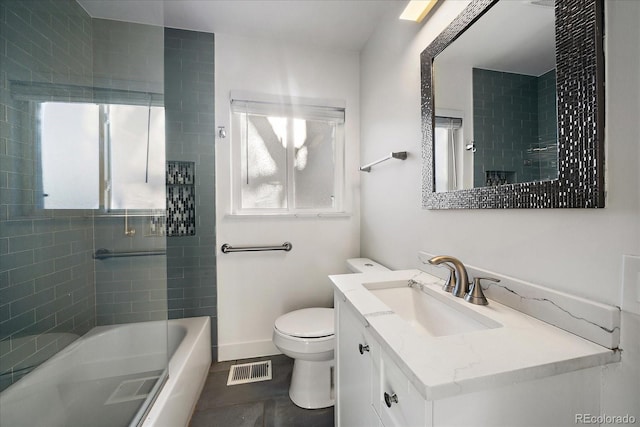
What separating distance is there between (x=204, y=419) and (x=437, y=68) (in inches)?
83.0

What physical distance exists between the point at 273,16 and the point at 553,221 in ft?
6.15

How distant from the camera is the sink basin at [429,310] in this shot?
32.1 inches

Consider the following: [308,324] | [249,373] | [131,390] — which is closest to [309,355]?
[308,324]

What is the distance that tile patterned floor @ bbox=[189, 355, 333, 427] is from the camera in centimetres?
133

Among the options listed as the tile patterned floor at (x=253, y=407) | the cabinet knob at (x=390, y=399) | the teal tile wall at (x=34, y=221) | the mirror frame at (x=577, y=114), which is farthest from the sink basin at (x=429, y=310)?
the teal tile wall at (x=34, y=221)

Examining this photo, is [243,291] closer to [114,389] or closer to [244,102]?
[114,389]

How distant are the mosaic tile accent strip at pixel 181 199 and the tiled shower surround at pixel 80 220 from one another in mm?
44

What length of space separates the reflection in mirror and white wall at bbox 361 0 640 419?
0.40ft

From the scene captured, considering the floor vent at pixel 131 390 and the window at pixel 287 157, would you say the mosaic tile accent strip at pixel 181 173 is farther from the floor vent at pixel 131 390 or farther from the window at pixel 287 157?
the floor vent at pixel 131 390

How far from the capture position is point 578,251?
0.63 m

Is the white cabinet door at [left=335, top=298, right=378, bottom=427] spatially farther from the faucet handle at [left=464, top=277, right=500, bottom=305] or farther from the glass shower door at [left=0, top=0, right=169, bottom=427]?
the glass shower door at [left=0, top=0, right=169, bottom=427]

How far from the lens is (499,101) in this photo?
0.88m

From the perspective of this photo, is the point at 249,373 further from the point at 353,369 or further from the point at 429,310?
the point at 429,310

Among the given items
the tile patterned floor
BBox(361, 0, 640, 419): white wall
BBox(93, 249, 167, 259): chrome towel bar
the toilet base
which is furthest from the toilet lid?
BBox(93, 249, 167, 259): chrome towel bar
